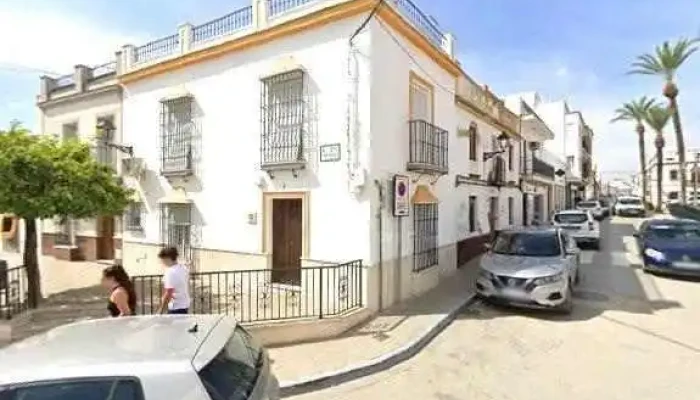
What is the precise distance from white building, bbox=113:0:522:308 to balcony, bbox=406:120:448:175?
0.04 metres

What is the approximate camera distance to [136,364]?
2.42 metres

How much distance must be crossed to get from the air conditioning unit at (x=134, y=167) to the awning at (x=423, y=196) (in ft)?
25.2

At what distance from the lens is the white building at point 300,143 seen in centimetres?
862

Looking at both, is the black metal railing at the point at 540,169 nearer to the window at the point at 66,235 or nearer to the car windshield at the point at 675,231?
the car windshield at the point at 675,231

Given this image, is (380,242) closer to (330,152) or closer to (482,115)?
(330,152)

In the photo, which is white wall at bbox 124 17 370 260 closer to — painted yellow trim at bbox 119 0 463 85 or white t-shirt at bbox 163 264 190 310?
painted yellow trim at bbox 119 0 463 85

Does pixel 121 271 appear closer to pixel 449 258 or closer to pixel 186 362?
pixel 186 362

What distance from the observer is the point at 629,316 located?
28.1ft

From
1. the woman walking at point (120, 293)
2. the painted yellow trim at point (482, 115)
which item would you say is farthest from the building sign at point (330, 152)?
the painted yellow trim at point (482, 115)

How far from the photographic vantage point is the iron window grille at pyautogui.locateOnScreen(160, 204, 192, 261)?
37.3ft

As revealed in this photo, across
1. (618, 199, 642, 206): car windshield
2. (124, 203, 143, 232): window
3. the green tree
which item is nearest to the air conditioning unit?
(124, 203, 143, 232): window

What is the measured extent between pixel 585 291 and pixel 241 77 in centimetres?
958

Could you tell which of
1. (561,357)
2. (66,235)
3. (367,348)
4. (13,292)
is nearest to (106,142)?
(66,235)

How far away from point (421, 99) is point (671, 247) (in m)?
8.19
